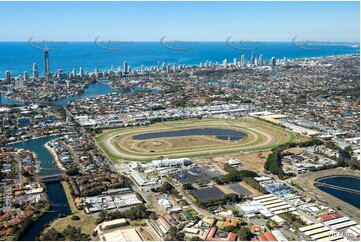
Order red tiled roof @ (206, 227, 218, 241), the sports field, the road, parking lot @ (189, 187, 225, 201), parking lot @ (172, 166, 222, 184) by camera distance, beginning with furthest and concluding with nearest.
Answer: the sports field → the road → parking lot @ (172, 166, 222, 184) → parking lot @ (189, 187, 225, 201) → red tiled roof @ (206, 227, 218, 241)

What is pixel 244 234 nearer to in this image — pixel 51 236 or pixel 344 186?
pixel 51 236

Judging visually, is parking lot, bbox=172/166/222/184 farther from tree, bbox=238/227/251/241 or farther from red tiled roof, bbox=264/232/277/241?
red tiled roof, bbox=264/232/277/241

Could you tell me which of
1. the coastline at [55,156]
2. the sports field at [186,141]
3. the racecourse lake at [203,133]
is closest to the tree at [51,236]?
the coastline at [55,156]

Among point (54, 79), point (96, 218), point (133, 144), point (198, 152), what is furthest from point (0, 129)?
point (54, 79)

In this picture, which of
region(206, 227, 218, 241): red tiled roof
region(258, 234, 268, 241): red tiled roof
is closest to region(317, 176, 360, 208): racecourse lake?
region(258, 234, 268, 241): red tiled roof

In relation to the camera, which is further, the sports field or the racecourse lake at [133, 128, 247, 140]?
the racecourse lake at [133, 128, 247, 140]

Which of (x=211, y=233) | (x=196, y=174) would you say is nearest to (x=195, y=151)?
(x=196, y=174)
